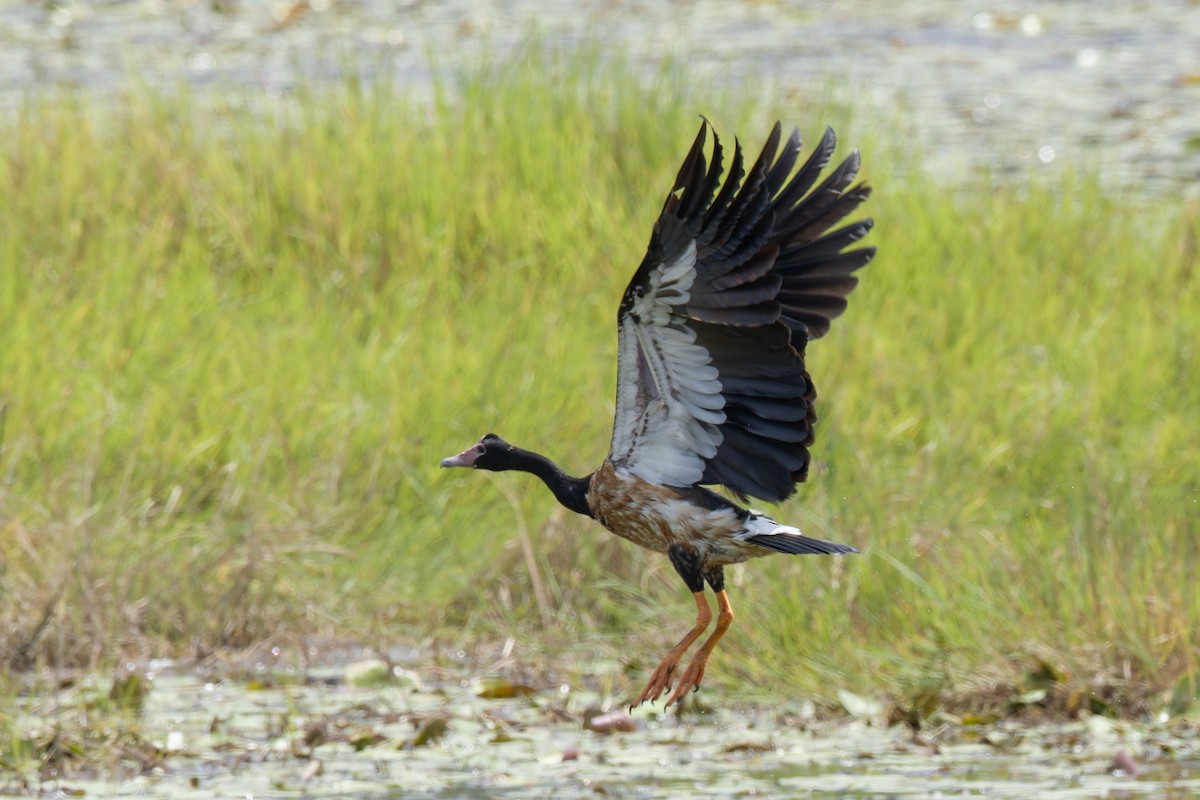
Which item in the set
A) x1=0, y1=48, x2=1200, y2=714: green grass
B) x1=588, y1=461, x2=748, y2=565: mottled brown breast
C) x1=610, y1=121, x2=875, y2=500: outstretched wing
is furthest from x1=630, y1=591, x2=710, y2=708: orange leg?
x1=0, y1=48, x2=1200, y2=714: green grass

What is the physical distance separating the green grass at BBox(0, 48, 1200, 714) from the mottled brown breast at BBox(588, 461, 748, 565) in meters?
1.40

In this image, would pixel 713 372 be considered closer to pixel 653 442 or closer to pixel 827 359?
pixel 653 442

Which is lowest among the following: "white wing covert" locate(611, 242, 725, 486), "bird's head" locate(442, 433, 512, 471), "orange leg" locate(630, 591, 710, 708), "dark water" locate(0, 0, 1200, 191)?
"orange leg" locate(630, 591, 710, 708)

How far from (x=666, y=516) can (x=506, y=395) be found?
2956 millimetres

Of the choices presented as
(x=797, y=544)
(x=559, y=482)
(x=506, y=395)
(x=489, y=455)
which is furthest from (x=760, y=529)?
(x=506, y=395)

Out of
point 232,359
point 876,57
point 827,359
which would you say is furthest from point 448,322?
point 876,57

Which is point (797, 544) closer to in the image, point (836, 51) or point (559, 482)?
point (559, 482)

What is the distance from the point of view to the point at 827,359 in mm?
7656

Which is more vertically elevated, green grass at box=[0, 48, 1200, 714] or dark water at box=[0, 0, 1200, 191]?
dark water at box=[0, 0, 1200, 191]

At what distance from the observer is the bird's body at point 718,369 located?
4211mm

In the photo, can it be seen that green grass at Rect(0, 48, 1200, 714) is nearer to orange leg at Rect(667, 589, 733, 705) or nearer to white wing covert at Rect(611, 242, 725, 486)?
orange leg at Rect(667, 589, 733, 705)

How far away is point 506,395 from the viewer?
24.4 ft

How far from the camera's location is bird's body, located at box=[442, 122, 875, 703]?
166 inches

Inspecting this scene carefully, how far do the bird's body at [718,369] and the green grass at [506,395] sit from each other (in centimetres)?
143
